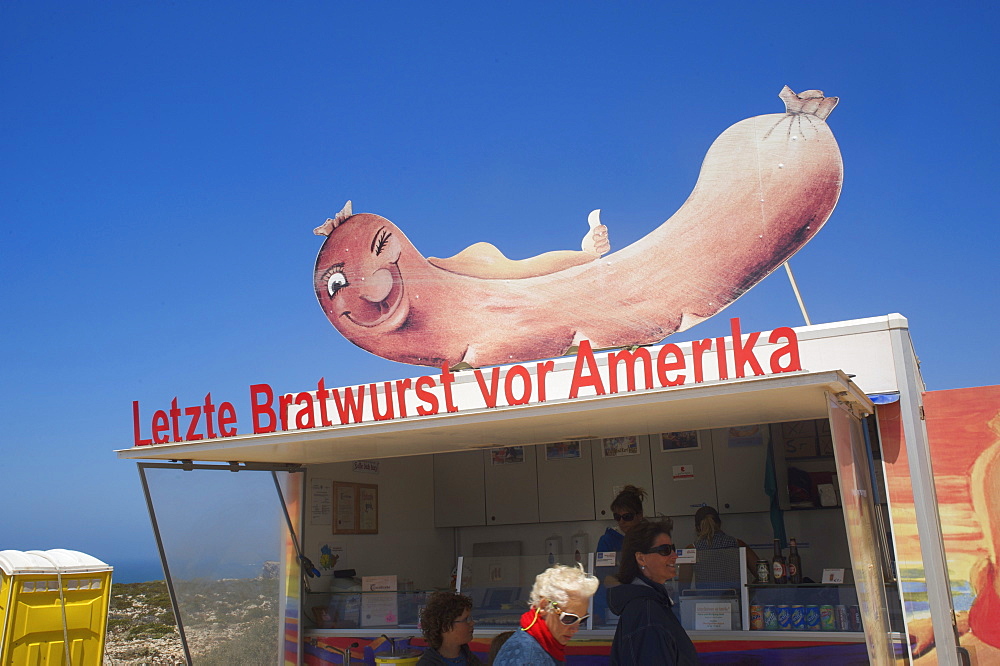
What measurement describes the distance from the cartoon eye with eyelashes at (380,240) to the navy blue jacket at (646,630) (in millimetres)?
5642

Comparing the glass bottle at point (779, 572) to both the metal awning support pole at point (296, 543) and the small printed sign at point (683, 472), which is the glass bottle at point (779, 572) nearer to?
the small printed sign at point (683, 472)

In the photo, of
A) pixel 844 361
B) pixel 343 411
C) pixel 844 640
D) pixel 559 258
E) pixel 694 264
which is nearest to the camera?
pixel 844 640

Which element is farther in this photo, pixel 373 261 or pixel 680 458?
pixel 373 261

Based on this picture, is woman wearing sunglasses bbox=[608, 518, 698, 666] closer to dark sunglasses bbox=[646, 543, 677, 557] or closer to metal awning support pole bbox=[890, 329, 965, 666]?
dark sunglasses bbox=[646, 543, 677, 557]

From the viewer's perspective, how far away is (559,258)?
784cm

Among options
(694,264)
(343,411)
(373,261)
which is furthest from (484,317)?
(343,411)

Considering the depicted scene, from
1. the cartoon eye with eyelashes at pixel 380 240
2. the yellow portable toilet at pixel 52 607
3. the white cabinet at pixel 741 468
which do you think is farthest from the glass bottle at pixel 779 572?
the yellow portable toilet at pixel 52 607

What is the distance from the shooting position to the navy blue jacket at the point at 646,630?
3305mm

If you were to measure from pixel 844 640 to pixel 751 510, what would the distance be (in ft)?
8.90

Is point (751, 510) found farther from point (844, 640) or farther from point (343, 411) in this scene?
point (343, 411)

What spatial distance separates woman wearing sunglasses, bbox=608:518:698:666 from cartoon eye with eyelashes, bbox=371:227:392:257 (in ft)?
18.1

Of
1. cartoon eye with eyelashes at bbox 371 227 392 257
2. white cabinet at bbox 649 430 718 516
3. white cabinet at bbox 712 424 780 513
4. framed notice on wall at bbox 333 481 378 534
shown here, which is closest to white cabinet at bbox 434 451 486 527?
framed notice on wall at bbox 333 481 378 534

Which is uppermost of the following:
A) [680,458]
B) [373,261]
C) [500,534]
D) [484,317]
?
[373,261]

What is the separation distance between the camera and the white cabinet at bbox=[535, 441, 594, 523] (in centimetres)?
816
